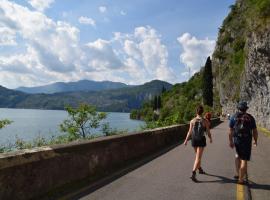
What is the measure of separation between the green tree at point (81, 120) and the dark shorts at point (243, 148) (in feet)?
39.8

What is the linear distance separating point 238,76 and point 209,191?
166 ft

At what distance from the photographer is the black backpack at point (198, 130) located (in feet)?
30.3

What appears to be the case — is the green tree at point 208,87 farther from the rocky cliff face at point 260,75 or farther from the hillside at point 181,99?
the rocky cliff face at point 260,75

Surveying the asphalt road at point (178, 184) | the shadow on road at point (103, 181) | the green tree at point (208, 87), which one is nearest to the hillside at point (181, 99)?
the green tree at point (208, 87)

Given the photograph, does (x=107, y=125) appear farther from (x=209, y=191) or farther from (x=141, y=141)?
(x=209, y=191)

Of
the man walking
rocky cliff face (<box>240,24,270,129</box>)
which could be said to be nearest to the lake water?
the man walking

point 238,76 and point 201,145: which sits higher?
point 238,76

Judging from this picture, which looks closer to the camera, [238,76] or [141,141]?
[141,141]

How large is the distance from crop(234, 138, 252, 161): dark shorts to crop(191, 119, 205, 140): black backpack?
3.77 ft

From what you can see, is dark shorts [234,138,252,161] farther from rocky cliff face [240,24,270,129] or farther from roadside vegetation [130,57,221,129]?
rocky cliff face [240,24,270,129]

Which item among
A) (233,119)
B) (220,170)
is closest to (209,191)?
(233,119)

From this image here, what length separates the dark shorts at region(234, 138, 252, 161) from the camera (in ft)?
26.9

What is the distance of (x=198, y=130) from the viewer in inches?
364

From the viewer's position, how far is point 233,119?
27.8 ft
